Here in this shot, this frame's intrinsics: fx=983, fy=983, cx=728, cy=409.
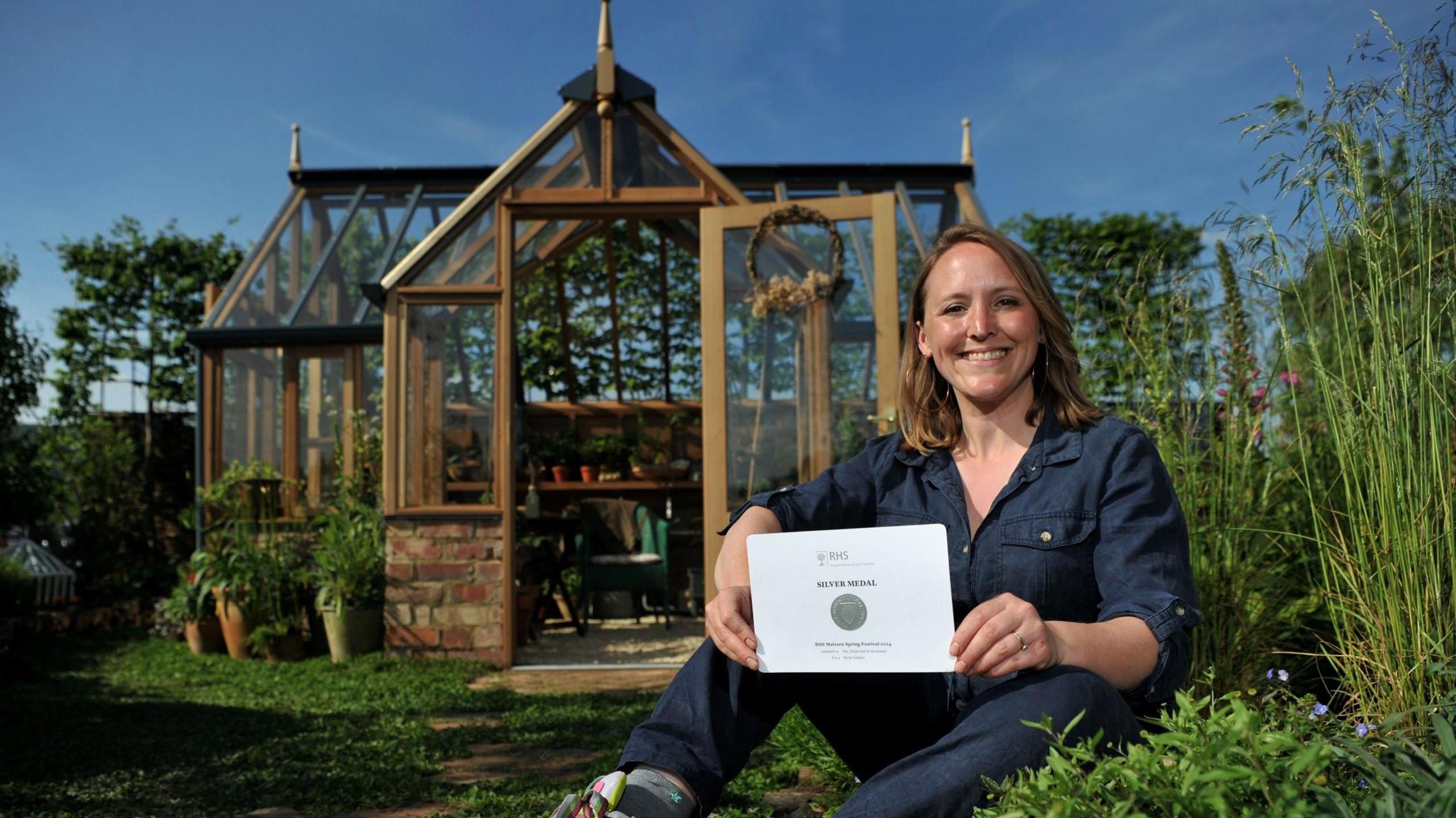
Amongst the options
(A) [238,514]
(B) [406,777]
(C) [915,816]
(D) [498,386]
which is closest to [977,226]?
(C) [915,816]

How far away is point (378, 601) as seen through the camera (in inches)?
238

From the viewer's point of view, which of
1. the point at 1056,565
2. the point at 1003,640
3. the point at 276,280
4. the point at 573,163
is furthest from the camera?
the point at 276,280

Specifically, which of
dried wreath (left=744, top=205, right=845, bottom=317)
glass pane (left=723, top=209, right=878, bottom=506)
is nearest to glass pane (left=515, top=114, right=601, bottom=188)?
glass pane (left=723, top=209, right=878, bottom=506)

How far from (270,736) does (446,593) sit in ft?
6.74

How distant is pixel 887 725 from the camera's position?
170cm

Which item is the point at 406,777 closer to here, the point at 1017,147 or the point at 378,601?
the point at 378,601

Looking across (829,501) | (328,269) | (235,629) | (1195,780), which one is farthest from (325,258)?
(1195,780)

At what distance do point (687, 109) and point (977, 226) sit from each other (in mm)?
4308

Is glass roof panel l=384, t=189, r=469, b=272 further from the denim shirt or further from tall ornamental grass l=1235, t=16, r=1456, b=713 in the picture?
tall ornamental grass l=1235, t=16, r=1456, b=713

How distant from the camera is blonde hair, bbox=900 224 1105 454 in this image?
1.84m

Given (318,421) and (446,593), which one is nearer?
(446,593)

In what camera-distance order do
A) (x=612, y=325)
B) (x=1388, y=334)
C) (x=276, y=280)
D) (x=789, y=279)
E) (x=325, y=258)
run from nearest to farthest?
(x=1388, y=334)
(x=789, y=279)
(x=276, y=280)
(x=325, y=258)
(x=612, y=325)

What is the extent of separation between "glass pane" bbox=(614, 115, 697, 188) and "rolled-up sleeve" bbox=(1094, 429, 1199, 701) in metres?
4.65

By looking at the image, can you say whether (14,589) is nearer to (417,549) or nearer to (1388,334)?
(417,549)
